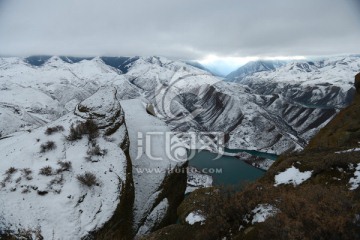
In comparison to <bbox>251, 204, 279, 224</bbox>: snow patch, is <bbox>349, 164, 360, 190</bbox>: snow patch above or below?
below

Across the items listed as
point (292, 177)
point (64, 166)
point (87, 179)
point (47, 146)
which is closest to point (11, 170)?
point (47, 146)

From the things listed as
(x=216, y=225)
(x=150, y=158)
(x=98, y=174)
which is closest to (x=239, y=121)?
(x=150, y=158)

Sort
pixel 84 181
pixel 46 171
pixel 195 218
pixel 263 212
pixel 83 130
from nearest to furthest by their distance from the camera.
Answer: pixel 263 212
pixel 195 218
pixel 84 181
pixel 46 171
pixel 83 130

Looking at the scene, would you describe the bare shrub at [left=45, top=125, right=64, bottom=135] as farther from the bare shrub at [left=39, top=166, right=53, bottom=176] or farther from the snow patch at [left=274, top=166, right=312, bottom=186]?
the snow patch at [left=274, top=166, right=312, bottom=186]

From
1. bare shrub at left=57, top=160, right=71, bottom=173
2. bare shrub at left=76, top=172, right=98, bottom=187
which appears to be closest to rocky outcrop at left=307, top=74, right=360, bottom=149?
bare shrub at left=76, top=172, right=98, bottom=187

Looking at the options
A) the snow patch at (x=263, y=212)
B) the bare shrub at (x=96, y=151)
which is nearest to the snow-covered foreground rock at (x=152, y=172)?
the bare shrub at (x=96, y=151)

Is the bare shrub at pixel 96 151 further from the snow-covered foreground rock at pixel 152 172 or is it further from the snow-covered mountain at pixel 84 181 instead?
the snow-covered foreground rock at pixel 152 172

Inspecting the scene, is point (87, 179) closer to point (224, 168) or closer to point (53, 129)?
point (53, 129)
